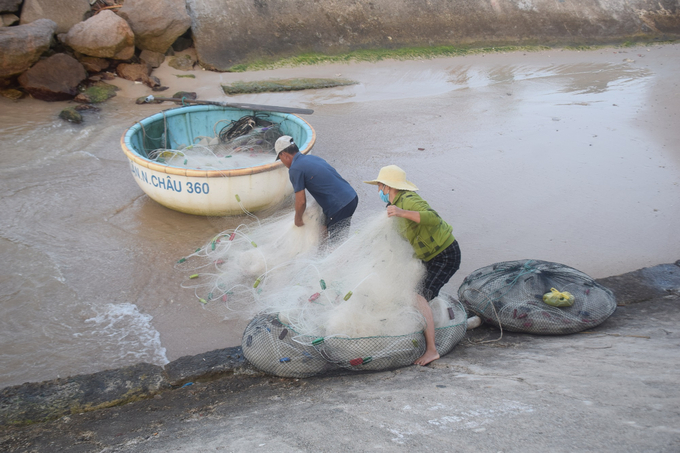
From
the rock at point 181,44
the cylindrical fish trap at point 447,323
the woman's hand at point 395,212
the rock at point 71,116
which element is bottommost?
the cylindrical fish trap at point 447,323

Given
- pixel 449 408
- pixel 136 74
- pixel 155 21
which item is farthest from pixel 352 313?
pixel 155 21

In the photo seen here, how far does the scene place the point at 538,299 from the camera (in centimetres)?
396

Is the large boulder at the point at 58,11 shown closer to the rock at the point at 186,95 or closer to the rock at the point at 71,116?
the rock at the point at 71,116

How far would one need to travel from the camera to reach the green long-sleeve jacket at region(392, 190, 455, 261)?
3396mm

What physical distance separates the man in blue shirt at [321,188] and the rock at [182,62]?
6.64 m

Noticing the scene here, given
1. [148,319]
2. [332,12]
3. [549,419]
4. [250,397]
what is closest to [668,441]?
[549,419]

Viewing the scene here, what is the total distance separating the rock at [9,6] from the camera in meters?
8.89

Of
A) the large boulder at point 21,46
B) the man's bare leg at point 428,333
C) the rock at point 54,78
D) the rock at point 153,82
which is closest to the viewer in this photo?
the man's bare leg at point 428,333

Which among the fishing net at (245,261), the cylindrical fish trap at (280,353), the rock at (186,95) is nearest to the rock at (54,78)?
the rock at (186,95)

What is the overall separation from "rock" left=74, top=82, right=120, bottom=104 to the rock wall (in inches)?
80.7

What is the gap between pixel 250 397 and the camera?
11.0 feet

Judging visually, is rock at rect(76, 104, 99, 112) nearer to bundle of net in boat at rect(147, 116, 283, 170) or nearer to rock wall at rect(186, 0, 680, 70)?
bundle of net in boat at rect(147, 116, 283, 170)

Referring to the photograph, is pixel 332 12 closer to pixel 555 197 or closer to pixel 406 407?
pixel 555 197

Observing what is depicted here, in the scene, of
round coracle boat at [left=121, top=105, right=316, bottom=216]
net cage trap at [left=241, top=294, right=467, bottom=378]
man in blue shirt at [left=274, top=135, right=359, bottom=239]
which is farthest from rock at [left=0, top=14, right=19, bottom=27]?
net cage trap at [left=241, top=294, right=467, bottom=378]
